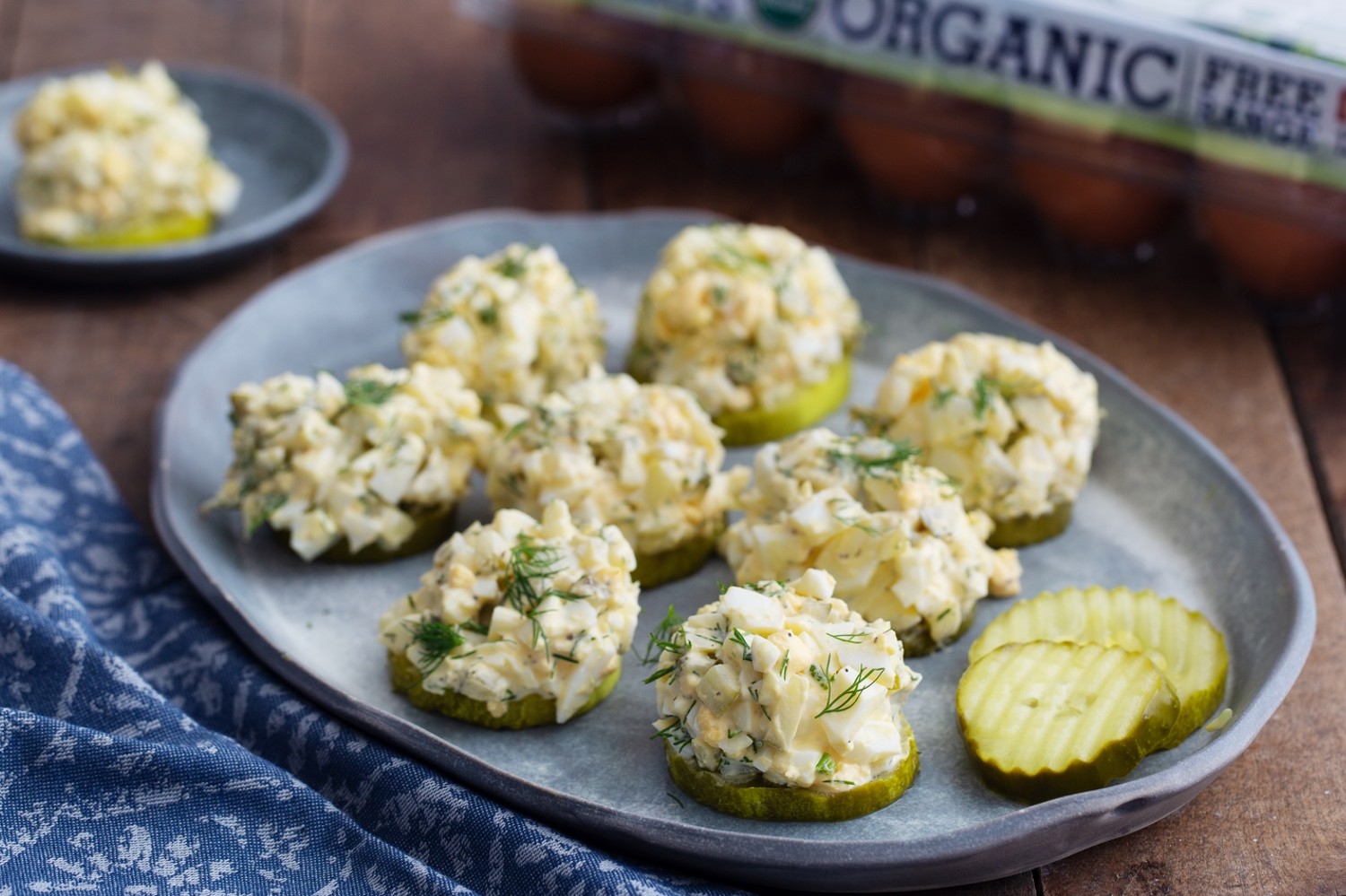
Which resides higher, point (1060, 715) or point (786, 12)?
point (786, 12)

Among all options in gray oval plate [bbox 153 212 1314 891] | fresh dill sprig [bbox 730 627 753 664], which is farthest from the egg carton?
fresh dill sprig [bbox 730 627 753 664]

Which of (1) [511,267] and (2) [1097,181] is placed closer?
(1) [511,267]

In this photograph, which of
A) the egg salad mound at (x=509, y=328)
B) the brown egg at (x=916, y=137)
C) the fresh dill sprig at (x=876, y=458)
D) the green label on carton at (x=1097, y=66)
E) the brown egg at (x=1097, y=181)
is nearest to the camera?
the fresh dill sprig at (x=876, y=458)

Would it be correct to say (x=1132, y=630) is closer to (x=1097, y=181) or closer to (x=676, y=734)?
(x=676, y=734)

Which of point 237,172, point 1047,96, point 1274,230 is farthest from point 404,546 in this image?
point 1274,230

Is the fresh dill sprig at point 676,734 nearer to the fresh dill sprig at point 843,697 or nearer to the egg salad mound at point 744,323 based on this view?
the fresh dill sprig at point 843,697

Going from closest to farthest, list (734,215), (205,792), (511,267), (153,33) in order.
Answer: (205,792), (511,267), (734,215), (153,33)

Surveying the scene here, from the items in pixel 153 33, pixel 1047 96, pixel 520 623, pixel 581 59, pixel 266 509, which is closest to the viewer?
pixel 520 623

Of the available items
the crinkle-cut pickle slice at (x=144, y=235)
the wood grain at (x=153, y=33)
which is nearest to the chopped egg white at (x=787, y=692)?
the crinkle-cut pickle slice at (x=144, y=235)
